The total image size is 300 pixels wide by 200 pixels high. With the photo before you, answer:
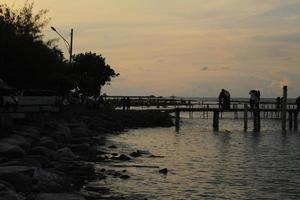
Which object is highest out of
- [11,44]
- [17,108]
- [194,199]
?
[11,44]

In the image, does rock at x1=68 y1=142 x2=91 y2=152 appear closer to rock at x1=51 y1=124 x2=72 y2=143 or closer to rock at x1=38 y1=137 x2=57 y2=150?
rock at x1=51 y1=124 x2=72 y2=143

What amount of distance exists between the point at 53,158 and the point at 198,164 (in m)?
7.03

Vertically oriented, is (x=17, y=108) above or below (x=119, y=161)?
above

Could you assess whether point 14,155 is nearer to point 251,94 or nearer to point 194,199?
point 194,199

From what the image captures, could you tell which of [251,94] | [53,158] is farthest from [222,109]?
[53,158]

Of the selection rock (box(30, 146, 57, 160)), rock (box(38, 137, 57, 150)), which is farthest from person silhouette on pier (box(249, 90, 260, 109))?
rock (box(30, 146, 57, 160))

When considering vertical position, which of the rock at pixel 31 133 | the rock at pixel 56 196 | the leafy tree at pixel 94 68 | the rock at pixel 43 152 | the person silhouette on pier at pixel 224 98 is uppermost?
the leafy tree at pixel 94 68

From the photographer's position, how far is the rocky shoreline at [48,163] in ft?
47.1

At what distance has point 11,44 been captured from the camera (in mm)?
40875

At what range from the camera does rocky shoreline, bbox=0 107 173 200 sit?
1434 cm

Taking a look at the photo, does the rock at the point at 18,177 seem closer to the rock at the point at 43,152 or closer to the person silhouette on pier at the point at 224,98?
the rock at the point at 43,152

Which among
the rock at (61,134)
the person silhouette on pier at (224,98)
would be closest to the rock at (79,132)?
the rock at (61,134)

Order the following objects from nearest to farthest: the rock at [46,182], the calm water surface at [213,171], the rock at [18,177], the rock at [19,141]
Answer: the rock at [18,177] → the rock at [46,182] → the calm water surface at [213,171] → the rock at [19,141]

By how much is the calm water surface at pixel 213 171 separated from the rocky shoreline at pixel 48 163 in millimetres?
1189
